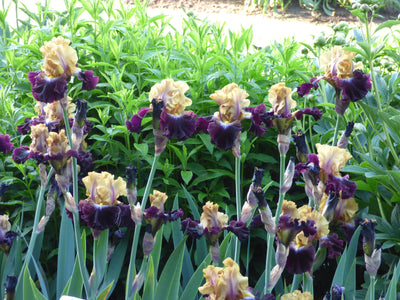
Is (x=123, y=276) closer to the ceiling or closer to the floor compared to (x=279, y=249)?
closer to the floor

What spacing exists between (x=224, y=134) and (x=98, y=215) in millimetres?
417

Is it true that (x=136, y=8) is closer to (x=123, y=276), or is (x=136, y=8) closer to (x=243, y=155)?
(x=243, y=155)

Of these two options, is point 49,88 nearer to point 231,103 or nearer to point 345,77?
point 231,103

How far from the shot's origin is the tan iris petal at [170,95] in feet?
4.51

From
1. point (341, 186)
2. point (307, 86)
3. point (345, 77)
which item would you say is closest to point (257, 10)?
point (307, 86)

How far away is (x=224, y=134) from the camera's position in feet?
4.69

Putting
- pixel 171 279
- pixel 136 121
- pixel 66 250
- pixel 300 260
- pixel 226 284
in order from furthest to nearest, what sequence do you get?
pixel 66 250
pixel 171 279
pixel 136 121
pixel 300 260
pixel 226 284

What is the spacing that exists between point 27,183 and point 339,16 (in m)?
9.05

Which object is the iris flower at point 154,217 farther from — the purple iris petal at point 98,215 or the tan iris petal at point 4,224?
the tan iris petal at point 4,224

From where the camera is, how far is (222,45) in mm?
2900

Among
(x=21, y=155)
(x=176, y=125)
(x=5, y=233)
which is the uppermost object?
(x=176, y=125)

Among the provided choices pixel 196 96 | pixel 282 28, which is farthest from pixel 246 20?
pixel 196 96

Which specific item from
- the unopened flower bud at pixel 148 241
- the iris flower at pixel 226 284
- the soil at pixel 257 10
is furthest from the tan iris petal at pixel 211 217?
the soil at pixel 257 10

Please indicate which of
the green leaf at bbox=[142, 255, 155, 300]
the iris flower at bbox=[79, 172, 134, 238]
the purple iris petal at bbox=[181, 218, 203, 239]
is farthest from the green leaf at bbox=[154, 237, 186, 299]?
the iris flower at bbox=[79, 172, 134, 238]
